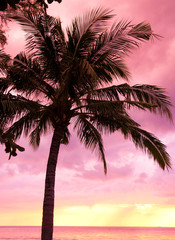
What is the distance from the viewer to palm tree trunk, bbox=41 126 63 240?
442 inches

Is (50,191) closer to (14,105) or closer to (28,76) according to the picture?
(14,105)

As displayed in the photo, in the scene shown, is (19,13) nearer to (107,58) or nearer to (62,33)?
(62,33)

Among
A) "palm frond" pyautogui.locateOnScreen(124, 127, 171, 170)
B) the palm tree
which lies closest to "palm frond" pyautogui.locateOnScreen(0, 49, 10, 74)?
the palm tree

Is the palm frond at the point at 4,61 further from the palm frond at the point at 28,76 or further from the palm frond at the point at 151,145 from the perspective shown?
the palm frond at the point at 151,145

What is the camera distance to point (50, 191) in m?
11.6

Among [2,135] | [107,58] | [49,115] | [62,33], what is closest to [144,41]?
[107,58]

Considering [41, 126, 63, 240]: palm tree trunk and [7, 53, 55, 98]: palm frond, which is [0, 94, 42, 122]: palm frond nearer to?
[7, 53, 55, 98]: palm frond

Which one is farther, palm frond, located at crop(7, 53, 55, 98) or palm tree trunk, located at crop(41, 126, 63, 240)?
palm frond, located at crop(7, 53, 55, 98)

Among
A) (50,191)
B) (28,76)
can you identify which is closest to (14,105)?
(28,76)

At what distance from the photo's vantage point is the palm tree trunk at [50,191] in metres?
11.2

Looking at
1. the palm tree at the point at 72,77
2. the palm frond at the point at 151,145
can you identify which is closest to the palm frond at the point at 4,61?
the palm tree at the point at 72,77

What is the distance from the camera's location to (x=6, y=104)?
11.3 meters

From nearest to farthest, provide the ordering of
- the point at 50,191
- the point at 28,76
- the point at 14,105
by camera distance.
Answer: the point at 14,105 → the point at 50,191 → the point at 28,76

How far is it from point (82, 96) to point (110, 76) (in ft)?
5.06
